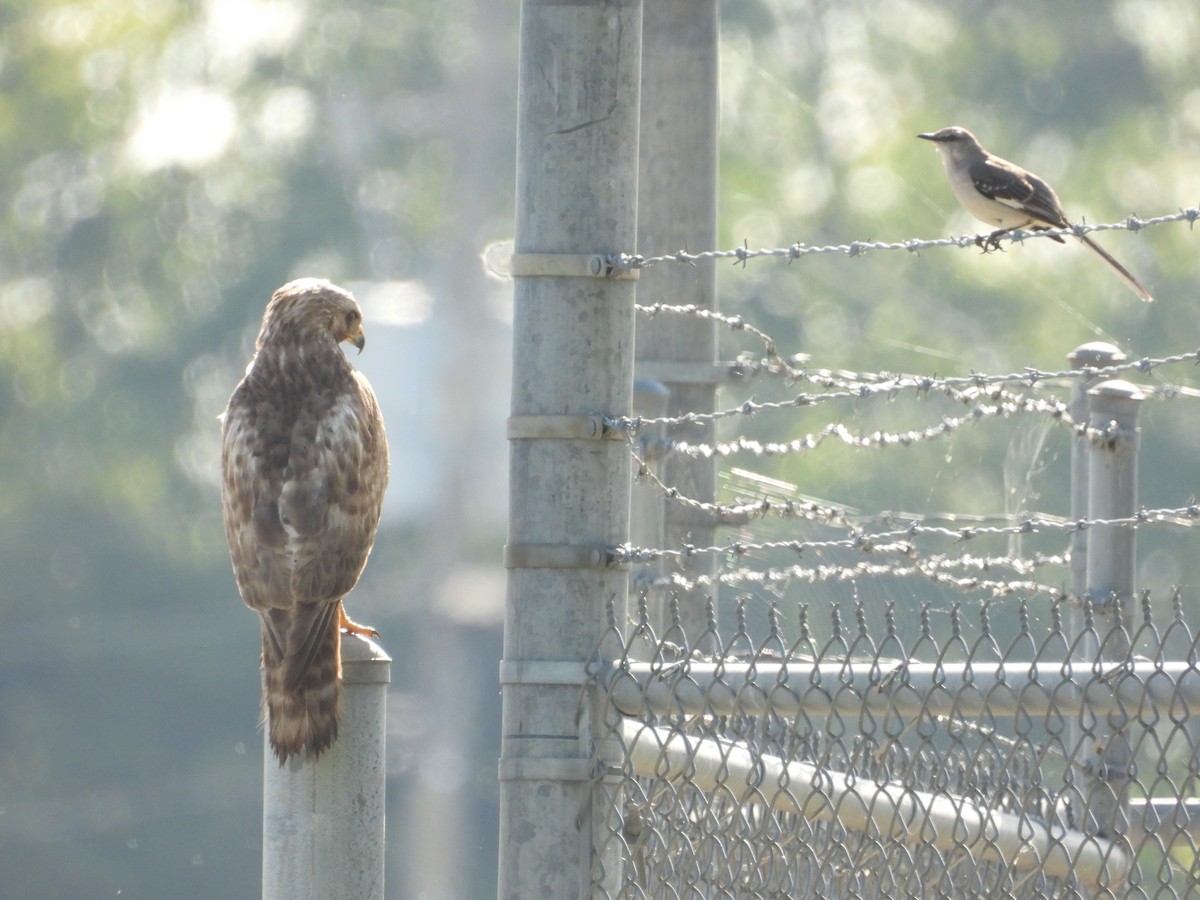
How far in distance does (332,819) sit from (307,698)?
0.27 metres

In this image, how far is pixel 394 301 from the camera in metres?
20.7

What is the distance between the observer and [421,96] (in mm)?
22766

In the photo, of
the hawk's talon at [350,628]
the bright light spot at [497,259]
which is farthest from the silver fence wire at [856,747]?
the bright light spot at [497,259]

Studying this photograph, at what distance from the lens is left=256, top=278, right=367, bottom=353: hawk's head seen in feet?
16.2

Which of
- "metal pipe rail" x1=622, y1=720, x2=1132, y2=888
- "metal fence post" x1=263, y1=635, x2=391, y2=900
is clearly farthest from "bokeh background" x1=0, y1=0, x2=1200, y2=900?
"metal fence post" x1=263, y1=635, x2=391, y2=900

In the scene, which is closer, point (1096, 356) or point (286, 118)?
point (1096, 356)

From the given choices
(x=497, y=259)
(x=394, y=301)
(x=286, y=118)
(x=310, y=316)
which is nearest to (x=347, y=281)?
(x=394, y=301)

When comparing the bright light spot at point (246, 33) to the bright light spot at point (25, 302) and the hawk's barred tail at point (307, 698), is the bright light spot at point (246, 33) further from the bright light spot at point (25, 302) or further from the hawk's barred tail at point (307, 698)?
the hawk's barred tail at point (307, 698)

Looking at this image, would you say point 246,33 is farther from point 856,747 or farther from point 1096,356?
point 856,747

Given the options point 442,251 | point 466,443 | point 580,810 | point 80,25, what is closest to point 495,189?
point 442,251

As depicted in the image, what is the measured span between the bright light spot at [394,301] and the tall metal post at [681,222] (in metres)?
13.6

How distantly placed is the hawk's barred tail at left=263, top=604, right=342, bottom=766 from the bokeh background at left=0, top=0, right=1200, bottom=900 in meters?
16.5

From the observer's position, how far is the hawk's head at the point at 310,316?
4938 mm

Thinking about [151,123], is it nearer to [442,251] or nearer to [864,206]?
[442,251]
